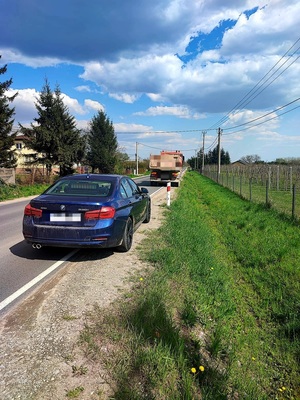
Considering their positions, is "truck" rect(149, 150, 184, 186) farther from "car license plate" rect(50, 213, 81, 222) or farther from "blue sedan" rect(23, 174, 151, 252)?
"car license plate" rect(50, 213, 81, 222)

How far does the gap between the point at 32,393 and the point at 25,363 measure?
390mm

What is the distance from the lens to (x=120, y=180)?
20.2 feet

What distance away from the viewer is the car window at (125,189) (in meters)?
6.01

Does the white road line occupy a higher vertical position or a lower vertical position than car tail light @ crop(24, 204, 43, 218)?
lower

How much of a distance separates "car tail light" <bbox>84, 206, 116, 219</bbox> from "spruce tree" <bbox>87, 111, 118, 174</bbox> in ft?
121

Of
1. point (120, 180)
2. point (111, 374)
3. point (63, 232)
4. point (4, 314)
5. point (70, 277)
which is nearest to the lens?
point (111, 374)

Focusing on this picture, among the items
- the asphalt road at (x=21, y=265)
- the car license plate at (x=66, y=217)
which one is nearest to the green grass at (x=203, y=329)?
the asphalt road at (x=21, y=265)

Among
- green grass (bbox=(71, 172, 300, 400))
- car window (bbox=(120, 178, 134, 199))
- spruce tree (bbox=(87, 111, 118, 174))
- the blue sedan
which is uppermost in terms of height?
spruce tree (bbox=(87, 111, 118, 174))

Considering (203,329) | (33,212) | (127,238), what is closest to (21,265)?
(33,212)

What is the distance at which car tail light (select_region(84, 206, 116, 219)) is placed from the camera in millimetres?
4848

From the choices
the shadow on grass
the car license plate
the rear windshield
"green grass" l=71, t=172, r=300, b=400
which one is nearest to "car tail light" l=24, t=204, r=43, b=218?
the car license plate

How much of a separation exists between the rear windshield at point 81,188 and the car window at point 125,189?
14.4 inches

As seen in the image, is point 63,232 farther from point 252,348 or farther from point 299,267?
point 299,267

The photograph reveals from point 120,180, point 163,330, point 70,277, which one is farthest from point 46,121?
point 163,330
